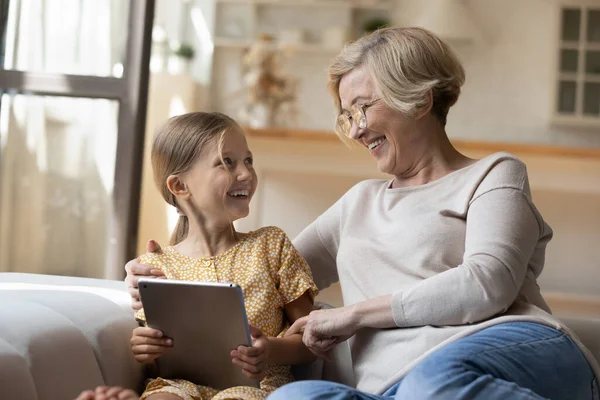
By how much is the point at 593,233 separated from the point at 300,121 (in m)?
2.19

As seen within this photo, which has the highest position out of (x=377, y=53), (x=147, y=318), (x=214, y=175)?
(x=377, y=53)

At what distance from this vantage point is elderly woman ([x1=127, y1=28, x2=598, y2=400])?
1254mm

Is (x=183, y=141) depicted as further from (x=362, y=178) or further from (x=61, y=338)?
(x=362, y=178)

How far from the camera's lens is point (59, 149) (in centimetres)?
372

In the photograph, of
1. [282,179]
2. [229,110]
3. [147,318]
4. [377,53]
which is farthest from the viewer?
[229,110]

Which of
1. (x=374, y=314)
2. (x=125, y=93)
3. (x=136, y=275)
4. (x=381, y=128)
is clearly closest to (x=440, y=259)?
(x=374, y=314)

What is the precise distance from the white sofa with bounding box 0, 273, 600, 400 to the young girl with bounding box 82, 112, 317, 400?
0.17ft

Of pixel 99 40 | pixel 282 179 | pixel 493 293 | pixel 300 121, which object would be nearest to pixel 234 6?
pixel 300 121

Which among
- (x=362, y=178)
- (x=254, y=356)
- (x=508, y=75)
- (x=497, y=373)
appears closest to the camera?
(x=497, y=373)

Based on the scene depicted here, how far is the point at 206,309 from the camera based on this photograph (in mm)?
1364

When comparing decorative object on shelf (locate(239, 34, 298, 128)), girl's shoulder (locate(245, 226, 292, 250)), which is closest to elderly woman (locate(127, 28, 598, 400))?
girl's shoulder (locate(245, 226, 292, 250))

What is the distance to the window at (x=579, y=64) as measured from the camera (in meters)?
5.41

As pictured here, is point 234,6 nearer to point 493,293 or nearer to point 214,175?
point 214,175

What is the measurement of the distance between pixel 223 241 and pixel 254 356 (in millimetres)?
359
